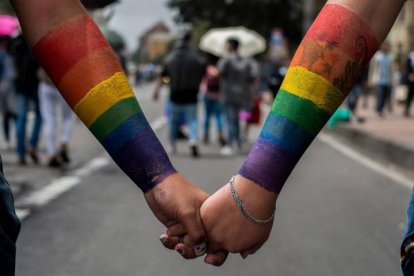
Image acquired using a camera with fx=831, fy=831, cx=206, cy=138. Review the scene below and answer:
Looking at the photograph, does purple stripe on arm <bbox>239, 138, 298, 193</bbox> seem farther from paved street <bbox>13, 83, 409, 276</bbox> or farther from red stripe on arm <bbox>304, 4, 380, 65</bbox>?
paved street <bbox>13, 83, 409, 276</bbox>

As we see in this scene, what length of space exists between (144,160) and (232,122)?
1122cm

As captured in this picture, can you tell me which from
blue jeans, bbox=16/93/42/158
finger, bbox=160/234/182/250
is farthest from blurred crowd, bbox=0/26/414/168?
finger, bbox=160/234/182/250

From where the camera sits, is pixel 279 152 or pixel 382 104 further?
pixel 382 104

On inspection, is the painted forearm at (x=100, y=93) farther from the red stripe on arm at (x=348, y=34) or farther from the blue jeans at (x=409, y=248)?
the blue jeans at (x=409, y=248)

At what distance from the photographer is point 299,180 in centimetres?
882

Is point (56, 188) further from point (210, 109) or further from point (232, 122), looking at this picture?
point (210, 109)

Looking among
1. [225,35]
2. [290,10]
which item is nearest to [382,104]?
[225,35]

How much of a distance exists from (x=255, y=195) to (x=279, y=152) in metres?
0.09

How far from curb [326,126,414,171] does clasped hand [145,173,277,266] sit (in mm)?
9084

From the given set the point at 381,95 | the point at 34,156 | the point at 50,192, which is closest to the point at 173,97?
the point at 34,156

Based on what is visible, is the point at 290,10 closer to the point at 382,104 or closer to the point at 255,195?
the point at 382,104

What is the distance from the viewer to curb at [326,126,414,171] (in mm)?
10646

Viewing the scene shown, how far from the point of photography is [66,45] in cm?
151

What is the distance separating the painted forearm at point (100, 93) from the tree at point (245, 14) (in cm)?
5516
